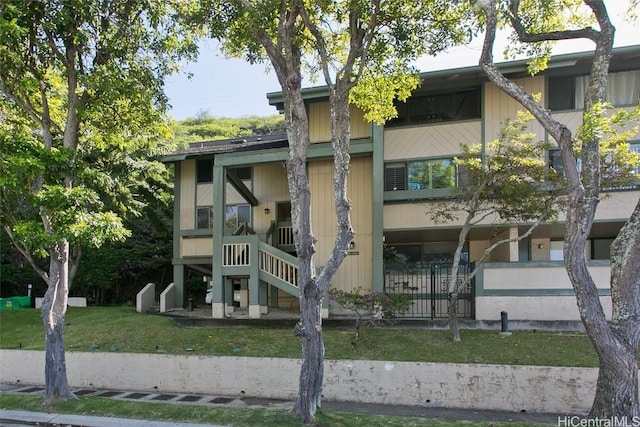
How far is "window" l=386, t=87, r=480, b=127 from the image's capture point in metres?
15.3

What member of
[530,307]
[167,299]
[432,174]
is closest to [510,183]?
[432,174]

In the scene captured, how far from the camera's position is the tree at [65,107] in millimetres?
9039

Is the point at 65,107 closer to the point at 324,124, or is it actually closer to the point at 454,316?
the point at 324,124

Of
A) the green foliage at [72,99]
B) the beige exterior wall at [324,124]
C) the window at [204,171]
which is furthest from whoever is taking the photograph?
the window at [204,171]

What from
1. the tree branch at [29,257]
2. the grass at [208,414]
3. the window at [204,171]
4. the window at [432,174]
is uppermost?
the window at [204,171]

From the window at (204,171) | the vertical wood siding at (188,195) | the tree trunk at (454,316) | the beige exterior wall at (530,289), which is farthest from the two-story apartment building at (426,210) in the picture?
the vertical wood siding at (188,195)

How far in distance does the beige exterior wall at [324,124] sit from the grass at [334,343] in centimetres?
702

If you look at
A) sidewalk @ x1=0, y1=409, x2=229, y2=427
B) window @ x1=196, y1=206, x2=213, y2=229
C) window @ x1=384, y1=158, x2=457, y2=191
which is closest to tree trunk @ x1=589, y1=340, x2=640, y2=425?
sidewalk @ x1=0, y1=409, x2=229, y2=427

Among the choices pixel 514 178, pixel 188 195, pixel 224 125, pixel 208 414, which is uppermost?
pixel 224 125

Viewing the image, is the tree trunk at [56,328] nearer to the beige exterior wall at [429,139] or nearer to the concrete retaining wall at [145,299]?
the concrete retaining wall at [145,299]

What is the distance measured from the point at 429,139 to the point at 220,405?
1048 centimetres

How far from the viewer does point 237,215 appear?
19.4 meters

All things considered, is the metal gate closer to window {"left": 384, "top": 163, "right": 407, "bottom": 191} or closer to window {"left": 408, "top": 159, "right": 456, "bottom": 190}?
window {"left": 408, "top": 159, "right": 456, "bottom": 190}

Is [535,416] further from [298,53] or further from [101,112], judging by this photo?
[101,112]
